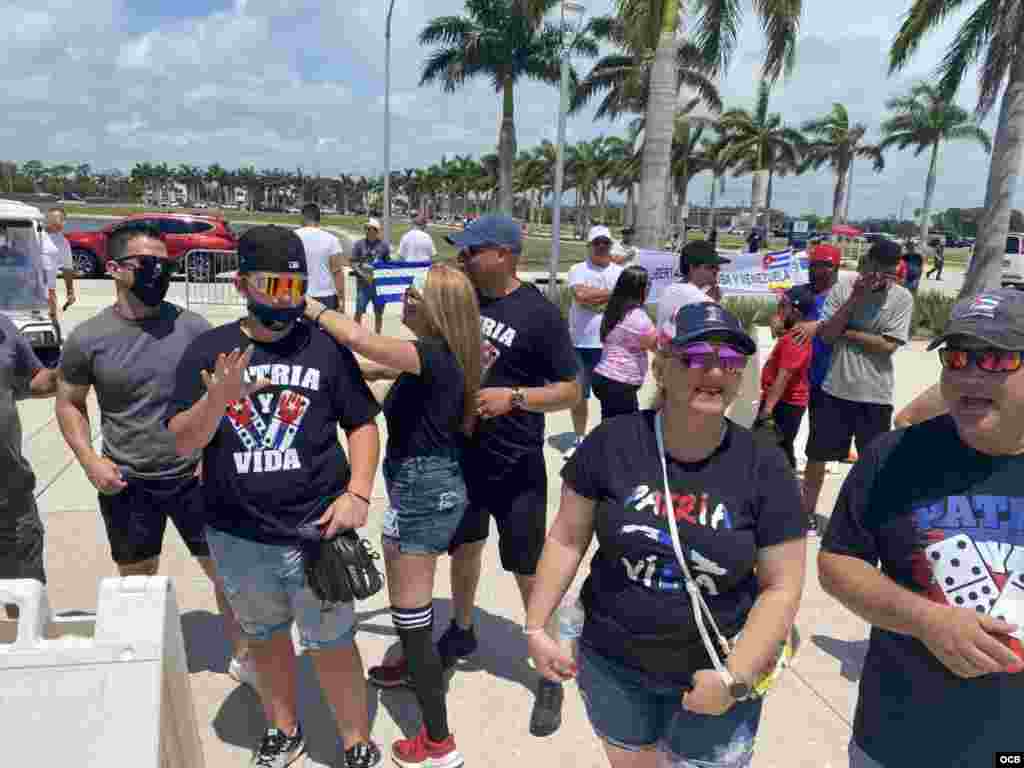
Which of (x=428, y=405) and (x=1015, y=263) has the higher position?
(x=1015, y=263)

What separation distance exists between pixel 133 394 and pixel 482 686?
190 centimetres

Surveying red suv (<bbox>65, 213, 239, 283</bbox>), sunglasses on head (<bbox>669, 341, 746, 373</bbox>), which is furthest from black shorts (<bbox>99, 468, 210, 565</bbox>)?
red suv (<bbox>65, 213, 239, 283</bbox>)

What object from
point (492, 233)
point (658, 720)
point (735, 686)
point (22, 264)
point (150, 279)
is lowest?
point (658, 720)

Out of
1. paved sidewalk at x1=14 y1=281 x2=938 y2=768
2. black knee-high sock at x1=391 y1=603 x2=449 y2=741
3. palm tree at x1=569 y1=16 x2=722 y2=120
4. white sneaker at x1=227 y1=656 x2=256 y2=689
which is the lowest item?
paved sidewalk at x1=14 y1=281 x2=938 y2=768

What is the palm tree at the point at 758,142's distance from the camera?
156 ft

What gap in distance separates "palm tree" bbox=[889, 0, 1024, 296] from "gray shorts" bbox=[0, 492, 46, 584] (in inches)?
572

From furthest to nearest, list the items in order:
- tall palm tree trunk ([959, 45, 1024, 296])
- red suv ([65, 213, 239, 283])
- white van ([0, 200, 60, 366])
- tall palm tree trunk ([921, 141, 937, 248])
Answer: tall palm tree trunk ([921, 141, 937, 248])
red suv ([65, 213, 239, 283])
tall palm tree trunk ([959, 45, 1024, 296])
white van ([0, 200, 60, 366])

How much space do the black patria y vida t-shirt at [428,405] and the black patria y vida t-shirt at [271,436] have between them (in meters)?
0.27

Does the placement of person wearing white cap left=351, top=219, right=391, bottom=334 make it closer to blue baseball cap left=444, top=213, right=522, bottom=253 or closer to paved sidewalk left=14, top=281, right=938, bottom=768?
paved sidewalk left=14, top=281, right=938, bottom=768

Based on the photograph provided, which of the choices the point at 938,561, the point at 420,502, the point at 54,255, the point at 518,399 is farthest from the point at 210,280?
the point at 938,561

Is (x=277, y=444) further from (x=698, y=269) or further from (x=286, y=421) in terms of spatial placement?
(x=698, y=269)

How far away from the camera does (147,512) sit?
2.99m

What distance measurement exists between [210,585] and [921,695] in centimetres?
354

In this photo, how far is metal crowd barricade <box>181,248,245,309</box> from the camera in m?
14.6
